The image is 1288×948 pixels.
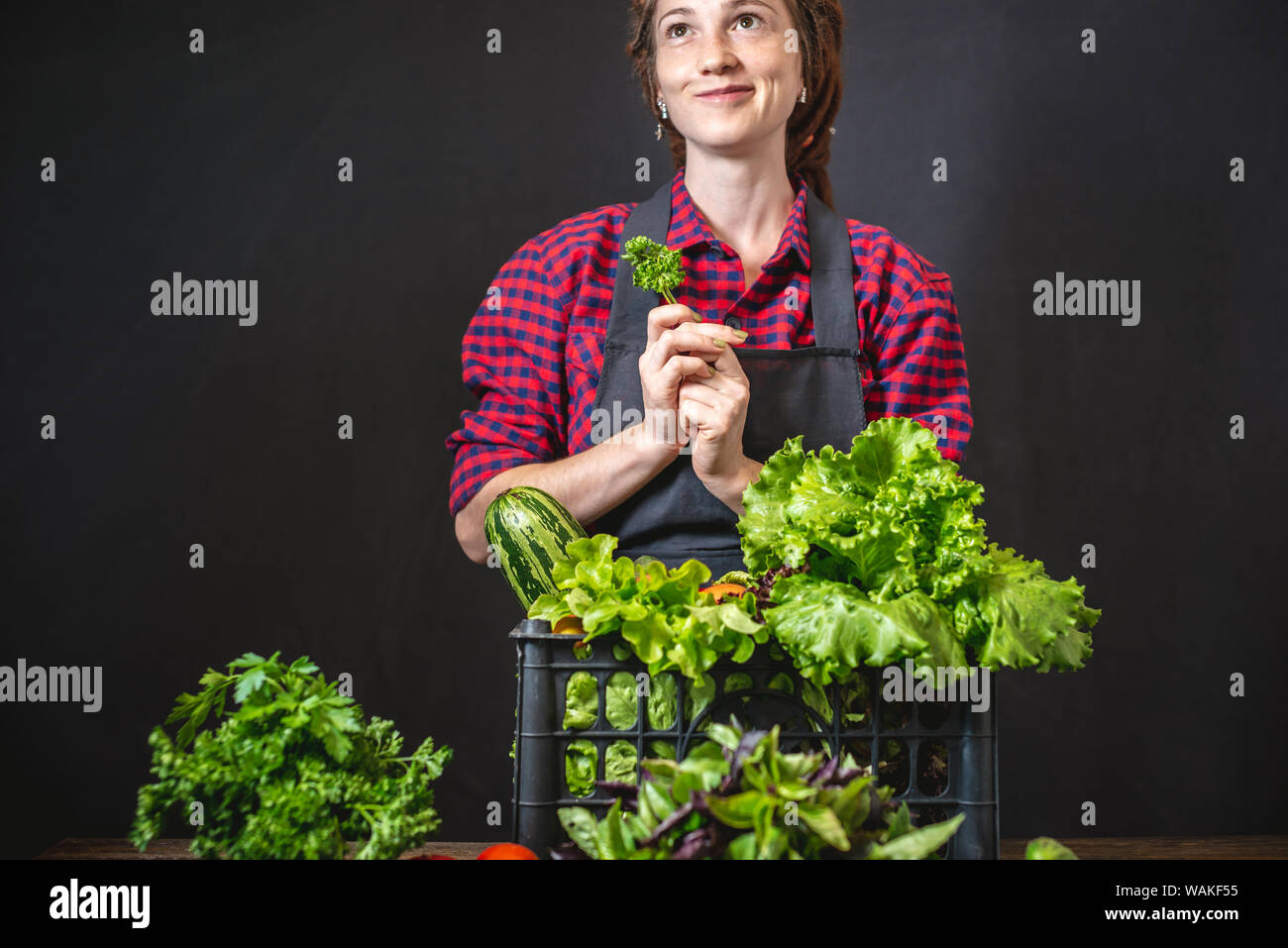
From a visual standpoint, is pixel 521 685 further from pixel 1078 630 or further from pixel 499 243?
pixel 499 243

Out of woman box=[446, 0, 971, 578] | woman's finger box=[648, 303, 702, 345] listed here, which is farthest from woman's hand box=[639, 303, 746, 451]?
woman box=[446, 0, 971, 578]

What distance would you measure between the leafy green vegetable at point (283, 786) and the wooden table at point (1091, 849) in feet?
0.78

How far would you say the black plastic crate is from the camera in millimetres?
1136

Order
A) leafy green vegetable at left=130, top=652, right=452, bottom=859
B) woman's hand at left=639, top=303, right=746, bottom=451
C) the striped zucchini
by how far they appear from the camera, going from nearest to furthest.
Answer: leafy green vegetable at left=130, top=652, right=452, bottom=859
the striped zucchini
woman's hand at left=639, top=303, right=746, bottom=451

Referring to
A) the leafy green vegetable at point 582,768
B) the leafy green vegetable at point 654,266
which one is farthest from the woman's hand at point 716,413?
the leafy green vegetable at point 582,768

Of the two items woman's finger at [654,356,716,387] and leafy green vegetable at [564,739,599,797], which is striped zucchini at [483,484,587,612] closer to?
woman's finger at [654,356,716,387]

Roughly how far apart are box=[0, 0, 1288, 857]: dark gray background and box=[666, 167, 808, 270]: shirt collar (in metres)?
0.87

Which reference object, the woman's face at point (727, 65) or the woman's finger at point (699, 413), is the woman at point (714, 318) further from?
the woman's finger at point (699, 413)

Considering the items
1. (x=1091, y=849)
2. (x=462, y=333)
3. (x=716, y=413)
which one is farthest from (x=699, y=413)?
(x=462, y=333)

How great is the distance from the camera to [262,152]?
287 cm

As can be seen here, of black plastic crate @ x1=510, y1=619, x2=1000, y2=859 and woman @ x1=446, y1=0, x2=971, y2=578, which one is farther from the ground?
woman @ x1=446, y1=0, x2=971, y2=578

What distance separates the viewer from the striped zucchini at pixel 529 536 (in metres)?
1.51

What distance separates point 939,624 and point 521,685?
0.42 meters
